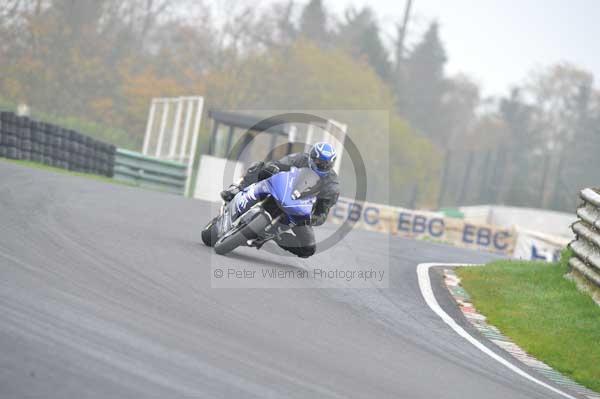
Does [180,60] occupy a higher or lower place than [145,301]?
higher

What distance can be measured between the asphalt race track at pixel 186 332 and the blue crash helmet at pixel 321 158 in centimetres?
135

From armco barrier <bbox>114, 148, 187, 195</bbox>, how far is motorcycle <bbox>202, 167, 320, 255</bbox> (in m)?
15.6

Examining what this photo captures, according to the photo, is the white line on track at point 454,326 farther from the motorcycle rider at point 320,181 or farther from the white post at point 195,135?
the white post at point 195,135

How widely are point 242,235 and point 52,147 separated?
1480 cm

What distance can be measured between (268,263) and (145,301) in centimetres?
411

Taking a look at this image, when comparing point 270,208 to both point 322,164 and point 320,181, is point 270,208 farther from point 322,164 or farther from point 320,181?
point 322,164

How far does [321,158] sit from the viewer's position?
967 centimetres

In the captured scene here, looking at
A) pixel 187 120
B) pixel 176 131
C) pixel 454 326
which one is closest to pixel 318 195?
pixel 454 326

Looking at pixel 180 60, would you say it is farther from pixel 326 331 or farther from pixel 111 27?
pixel 326 331

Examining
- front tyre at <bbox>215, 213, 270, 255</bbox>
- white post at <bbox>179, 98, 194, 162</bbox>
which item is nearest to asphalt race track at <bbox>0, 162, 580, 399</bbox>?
front tyre at <bbox>215, 213, 270, 255</bbox>

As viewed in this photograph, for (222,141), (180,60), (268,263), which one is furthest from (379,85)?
(268,263)

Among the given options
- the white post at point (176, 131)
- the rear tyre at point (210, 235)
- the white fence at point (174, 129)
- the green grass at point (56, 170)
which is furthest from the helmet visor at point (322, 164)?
the white post at point (176, 131)

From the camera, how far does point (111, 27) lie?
2021 inches

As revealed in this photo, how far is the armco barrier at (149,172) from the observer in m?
25.5
